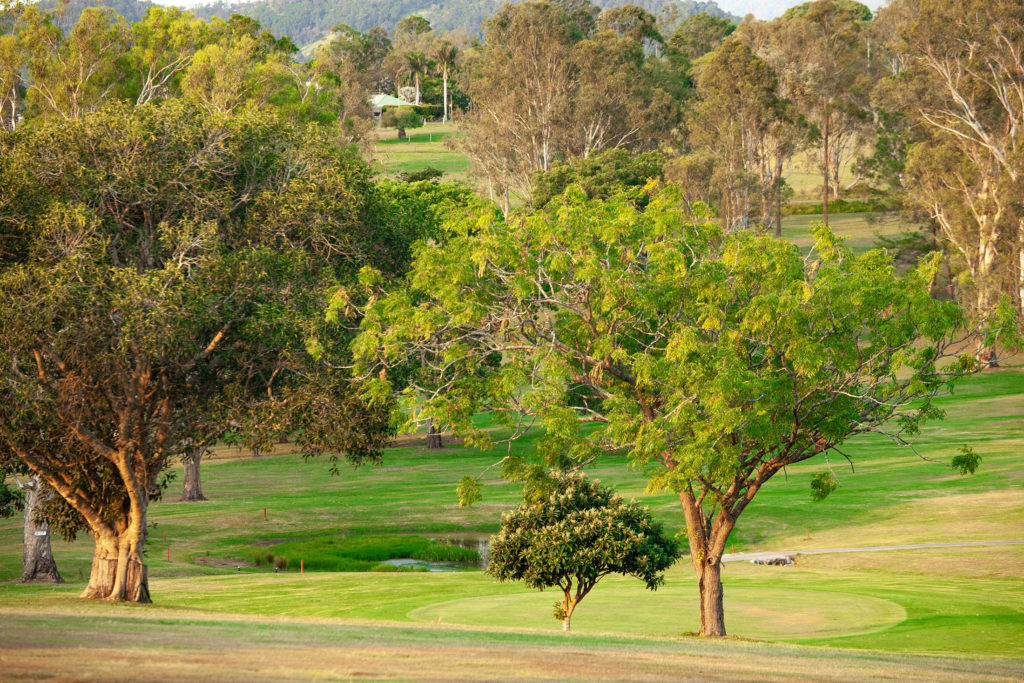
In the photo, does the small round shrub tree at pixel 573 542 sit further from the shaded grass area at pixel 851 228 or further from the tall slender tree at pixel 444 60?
the tall slender tree at pixel 444 60

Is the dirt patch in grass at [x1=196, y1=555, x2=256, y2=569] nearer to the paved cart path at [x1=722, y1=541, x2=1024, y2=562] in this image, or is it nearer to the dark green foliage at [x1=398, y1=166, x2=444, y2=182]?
the paved cart path at [x1=722, y1=541, x2=1024, y2=562]

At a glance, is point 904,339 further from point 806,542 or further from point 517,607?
point 806,542

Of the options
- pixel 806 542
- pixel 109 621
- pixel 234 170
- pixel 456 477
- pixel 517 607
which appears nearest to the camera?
pixel 109 621

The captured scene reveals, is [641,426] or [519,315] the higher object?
[519,315]

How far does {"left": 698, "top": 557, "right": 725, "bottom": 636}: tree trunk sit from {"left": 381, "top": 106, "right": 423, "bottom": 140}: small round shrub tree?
164 metres

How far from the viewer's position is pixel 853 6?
18775cm

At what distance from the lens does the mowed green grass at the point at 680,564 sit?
98.3ft

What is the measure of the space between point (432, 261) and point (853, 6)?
181 m

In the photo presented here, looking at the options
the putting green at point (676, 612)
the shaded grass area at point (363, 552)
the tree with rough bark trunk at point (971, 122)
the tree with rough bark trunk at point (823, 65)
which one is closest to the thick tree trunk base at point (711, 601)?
the putting green at point (676, 612)

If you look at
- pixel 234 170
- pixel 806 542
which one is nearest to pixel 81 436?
pixel 234 170

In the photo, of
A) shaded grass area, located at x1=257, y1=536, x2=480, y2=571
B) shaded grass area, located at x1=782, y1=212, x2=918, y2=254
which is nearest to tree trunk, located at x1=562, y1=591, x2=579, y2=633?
shaded grass area, located at x1=257, y1=536, x2=480, y2=571

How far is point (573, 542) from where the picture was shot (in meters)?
29.2

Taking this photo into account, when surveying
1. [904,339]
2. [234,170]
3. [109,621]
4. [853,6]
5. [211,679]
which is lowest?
[109,621]

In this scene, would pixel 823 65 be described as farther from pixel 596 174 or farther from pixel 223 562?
pixel 223 562
